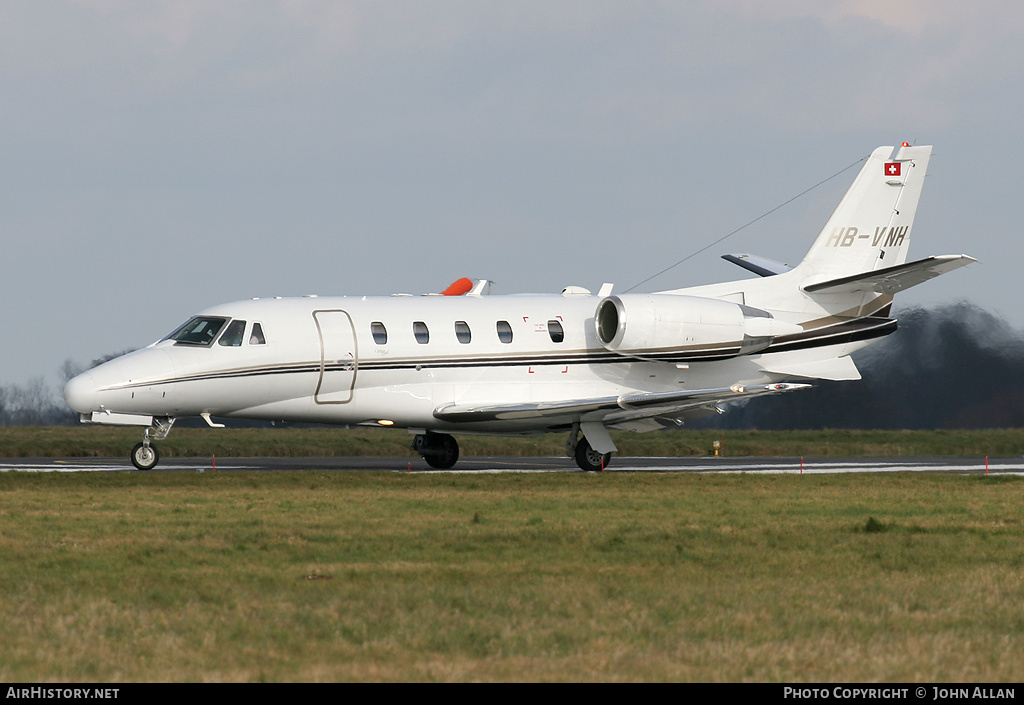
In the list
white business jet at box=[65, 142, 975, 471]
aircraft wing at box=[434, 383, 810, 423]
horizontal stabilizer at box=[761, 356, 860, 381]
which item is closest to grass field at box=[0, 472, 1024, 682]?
white business jet at box=[65, 142, 975, 471]

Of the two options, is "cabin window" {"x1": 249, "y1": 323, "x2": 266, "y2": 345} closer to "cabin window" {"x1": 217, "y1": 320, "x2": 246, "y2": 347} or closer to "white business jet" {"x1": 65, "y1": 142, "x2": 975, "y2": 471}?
"white business jet" {"x1": 65, "y1": 142, "x2": 975, "y2": 471}

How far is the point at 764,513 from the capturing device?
16719 mm

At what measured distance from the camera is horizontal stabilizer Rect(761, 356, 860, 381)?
2872 centimetres

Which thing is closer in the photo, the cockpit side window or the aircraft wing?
the cockpit side window

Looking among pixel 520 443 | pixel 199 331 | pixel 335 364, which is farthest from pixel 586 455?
pixel 520 443

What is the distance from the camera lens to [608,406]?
2552 centimetres

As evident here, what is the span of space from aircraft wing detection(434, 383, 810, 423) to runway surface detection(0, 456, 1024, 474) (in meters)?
1.26

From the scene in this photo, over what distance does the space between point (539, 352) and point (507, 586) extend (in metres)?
16.1

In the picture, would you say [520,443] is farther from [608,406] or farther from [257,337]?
[257,337]

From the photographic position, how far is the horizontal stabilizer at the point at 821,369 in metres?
28.7

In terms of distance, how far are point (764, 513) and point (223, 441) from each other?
2412 centimetres

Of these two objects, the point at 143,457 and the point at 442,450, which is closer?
the point at 143,457

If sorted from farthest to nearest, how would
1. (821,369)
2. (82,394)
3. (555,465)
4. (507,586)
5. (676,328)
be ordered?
(555,465), (821,369), (676,328), (82,394), (507,586)

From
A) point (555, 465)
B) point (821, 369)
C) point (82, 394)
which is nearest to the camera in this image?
point (82, 394)
